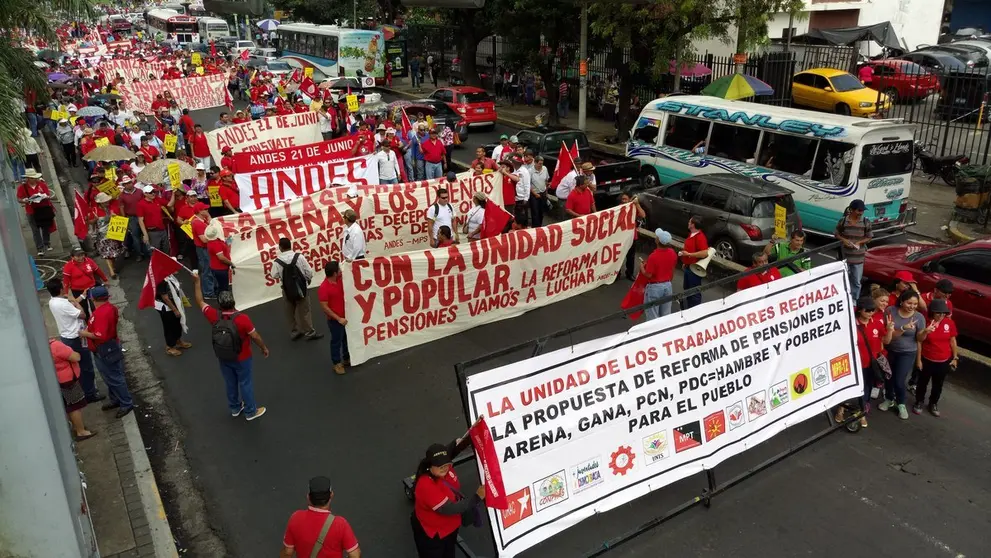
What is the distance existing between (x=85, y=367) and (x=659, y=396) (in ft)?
21.7

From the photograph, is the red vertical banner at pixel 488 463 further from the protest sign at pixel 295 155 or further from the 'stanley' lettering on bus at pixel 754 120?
the 'stanley' lettering on bus at pixel 754 120

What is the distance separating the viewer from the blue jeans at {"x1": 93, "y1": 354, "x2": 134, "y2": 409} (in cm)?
826

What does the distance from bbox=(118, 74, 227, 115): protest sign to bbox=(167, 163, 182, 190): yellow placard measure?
15573 mm

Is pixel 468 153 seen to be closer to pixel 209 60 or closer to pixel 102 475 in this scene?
pixel 102 475

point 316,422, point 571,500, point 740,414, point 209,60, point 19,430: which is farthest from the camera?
point 209,60

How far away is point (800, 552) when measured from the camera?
20.3ft

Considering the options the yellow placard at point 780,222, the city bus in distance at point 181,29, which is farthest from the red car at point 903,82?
the city bus in distance at point 181,29

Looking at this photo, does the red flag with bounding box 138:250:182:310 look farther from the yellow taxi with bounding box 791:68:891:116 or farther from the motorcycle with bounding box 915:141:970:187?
the yellow taxi with bounding box 791:68:891:116

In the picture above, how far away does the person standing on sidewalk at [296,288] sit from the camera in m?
9.80

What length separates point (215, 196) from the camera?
13.4 metres

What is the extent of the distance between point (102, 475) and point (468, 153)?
59.5 feet

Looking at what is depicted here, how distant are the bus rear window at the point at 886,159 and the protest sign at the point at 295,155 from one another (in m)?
10.2

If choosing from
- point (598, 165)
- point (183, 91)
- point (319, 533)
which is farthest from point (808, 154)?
point (183, 91)

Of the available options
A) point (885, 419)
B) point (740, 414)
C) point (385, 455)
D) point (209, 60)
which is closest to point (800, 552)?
point (740, 414)
